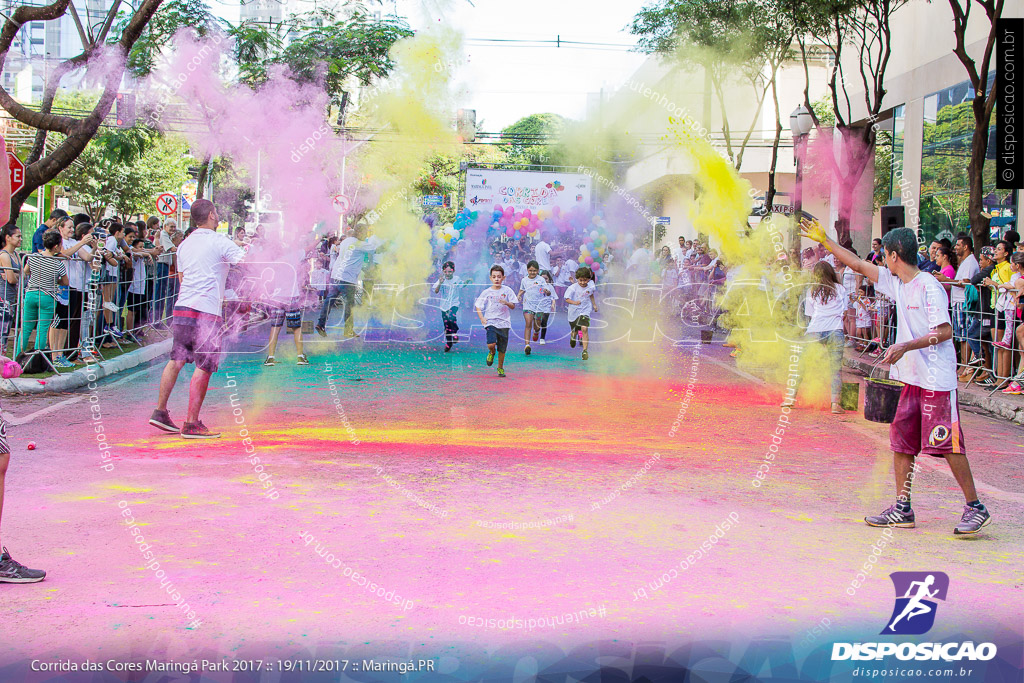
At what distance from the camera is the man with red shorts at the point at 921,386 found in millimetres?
5191

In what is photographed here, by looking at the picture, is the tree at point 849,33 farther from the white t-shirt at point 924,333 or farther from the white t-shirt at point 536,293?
the white t-shirt at point 924,333

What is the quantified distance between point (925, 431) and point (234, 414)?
5.94 metres

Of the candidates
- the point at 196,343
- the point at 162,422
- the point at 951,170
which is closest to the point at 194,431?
the point at 162,422

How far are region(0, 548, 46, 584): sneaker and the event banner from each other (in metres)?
22.6

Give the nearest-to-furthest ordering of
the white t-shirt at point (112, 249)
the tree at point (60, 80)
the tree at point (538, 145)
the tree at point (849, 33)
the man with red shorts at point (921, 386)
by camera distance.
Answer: the man with red shorts at point (921, 386), the tree at point (60, 80), the white t-shirt at point (112, 249), the tree at point (849, 33), the tree at point (538, 145)

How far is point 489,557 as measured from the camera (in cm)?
453

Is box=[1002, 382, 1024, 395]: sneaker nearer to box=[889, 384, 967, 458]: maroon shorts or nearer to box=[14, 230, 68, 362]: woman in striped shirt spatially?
box=[889, 384, 967, 458]: maroon shorts

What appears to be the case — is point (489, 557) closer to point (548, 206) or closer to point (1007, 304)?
point (1007, 304)

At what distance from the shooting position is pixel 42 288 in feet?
33.1

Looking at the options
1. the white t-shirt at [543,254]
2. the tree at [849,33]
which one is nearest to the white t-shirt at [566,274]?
the white t-shirt at [543,254]

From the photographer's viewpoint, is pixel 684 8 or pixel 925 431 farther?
pixel 684 8

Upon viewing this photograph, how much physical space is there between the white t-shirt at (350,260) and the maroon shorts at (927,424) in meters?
10.7

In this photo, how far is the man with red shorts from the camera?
519cm

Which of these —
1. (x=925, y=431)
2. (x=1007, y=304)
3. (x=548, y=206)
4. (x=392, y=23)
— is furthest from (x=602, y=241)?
(x=925, y=431)
